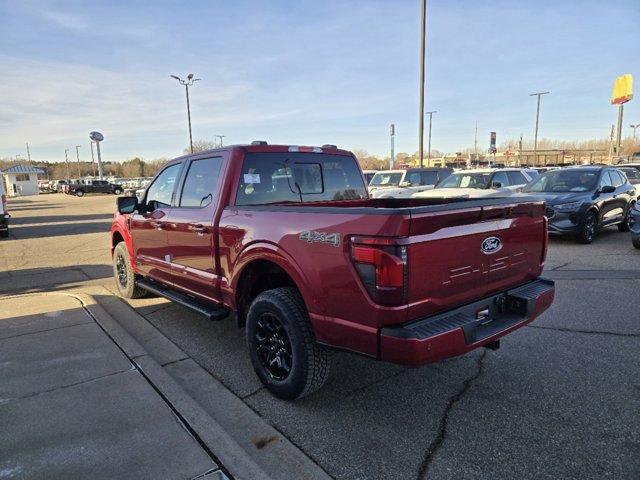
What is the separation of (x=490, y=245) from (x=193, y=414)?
7.74 feet

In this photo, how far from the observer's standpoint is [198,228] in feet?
13.6

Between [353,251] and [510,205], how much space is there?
133cm

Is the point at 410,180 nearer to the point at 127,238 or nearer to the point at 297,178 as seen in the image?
the point at 127,238

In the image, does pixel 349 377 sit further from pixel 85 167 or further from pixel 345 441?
pixel 85 167

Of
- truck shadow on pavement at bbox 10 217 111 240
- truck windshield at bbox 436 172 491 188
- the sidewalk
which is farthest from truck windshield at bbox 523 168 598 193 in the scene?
truck shadow on pavement at bbox 10 217 111 240

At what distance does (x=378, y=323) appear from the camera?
2.57m

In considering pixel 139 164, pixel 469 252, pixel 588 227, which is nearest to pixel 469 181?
pixel 588 227

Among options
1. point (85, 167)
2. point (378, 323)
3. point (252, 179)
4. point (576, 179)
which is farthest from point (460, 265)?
point (85, 167)

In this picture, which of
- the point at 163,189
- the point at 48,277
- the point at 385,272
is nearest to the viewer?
the point at 385,272

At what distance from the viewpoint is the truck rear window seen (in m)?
4.01

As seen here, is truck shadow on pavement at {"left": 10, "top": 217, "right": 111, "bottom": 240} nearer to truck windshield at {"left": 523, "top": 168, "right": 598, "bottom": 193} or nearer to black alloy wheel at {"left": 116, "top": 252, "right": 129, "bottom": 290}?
black alloy wheel at {"left": 116, "top": 252, "right": 129, "bottom": 290}

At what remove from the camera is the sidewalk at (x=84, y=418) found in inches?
100

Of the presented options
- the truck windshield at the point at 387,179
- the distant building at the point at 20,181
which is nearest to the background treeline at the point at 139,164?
the distant building at the point at 20,181

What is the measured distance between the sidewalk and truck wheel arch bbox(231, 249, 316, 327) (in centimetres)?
99
